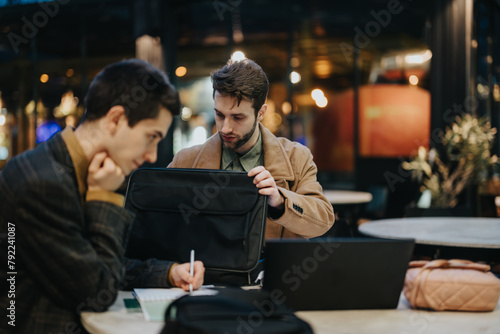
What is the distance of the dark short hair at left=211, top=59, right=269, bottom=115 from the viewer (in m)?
2.10

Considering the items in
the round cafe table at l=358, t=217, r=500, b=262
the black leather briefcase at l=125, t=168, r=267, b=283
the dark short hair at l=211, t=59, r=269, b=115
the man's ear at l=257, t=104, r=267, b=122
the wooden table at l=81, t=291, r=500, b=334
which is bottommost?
the round cafe table at l=358, t=217, r=500, b=262

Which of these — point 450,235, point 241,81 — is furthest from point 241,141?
point 450,235

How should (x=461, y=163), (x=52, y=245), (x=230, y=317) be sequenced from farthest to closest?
(x=461, y=163) → (x=52, y=245) → (x=230, y=317)

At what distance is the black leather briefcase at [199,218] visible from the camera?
69.2 inches

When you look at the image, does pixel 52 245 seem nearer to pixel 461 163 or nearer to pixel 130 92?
pixel 130 92

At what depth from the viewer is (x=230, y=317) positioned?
3.85 feet

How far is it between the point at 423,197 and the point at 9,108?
349 inches

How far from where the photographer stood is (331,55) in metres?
10.1

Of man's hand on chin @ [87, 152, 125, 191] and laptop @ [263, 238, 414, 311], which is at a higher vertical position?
man's hand on chin @ [87, 152, 125, 191]

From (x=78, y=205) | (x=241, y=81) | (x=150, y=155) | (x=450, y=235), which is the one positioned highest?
(x=241, y=81)

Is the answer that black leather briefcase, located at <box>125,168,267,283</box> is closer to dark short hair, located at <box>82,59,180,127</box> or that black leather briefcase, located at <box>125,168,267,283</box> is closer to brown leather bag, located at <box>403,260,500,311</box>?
dark short hair, located at <box>82,59,180,127</box>

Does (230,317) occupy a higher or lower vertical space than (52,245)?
lower

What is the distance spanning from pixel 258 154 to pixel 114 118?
942mm

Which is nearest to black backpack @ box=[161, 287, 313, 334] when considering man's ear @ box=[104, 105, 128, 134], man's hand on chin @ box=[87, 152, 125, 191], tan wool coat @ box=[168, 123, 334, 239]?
man's hand on chin @ box=[87, 152, 125, 191]
